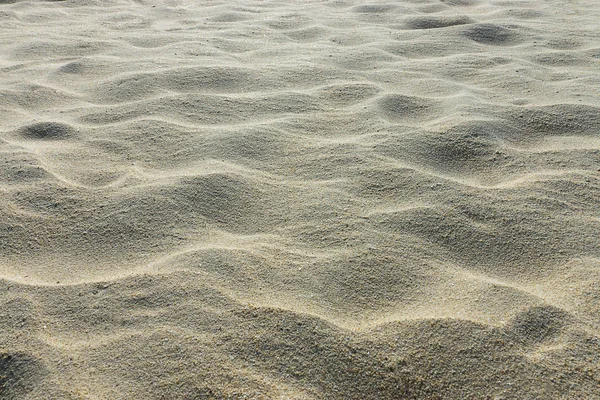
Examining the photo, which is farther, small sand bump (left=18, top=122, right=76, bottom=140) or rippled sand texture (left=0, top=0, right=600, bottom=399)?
small sand bump (left=18, top=122, right=76, bottom=140)

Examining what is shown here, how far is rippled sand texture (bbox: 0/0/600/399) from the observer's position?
1.04m

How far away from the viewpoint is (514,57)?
8.41ft

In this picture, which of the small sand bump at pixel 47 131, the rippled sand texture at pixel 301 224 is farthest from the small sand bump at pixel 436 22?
the small sand bump at pixel 47 131

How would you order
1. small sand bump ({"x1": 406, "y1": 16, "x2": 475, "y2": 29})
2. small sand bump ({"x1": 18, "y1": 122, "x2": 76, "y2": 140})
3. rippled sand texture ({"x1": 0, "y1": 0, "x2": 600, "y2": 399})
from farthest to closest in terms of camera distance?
small sand bump ({"x1": 406, "y1": 16, "x2": 475, "y2": 29}) → small sand bump ({"x1": 18, "y1": 122, "x2": 76, "y2": 140}) → rippled sand texture ({"x1": 0, "y1": 0, "x2": 600, "y2": 399})

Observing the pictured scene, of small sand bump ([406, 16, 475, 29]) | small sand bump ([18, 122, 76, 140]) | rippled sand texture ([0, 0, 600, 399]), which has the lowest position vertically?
rippled sand texture ([0, 0, 600, 399])

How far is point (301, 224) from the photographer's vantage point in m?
1.44

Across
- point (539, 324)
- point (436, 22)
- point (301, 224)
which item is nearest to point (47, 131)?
point (301, 224)

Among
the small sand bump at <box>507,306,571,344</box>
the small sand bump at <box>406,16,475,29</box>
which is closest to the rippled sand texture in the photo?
the small sand bump at <box>507,306,571,344</box>

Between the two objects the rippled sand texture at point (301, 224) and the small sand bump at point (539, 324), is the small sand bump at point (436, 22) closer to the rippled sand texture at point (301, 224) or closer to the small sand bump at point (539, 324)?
the rippled sand texture at point (301, 224)

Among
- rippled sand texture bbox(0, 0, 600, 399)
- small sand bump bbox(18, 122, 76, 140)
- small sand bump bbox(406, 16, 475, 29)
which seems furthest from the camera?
small sand bump bbox(406, 16, 475, 29)

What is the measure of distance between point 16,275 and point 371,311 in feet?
2.68

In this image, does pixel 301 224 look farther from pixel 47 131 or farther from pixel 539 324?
pixel 47 131

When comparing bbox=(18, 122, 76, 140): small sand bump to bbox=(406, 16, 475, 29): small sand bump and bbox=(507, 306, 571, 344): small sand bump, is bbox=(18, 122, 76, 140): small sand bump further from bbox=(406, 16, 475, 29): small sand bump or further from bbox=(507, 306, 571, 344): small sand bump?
bbox=(406, 16, 475, 29): small sand bump

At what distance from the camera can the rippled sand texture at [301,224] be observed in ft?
3.41
